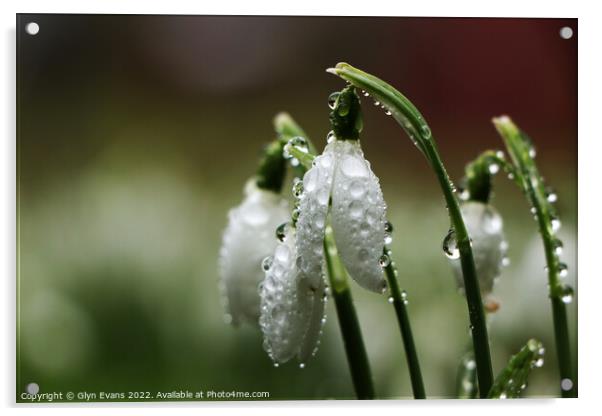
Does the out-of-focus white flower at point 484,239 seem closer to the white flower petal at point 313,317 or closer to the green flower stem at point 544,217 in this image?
the green flower stem at point 544,217

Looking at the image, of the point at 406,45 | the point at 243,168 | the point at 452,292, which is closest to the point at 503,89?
the point at 406,45

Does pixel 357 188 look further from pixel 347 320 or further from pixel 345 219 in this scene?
pixel 347 320

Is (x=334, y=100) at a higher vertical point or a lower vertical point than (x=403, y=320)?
higher

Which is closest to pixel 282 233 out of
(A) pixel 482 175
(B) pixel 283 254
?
(B) pixel 283 254

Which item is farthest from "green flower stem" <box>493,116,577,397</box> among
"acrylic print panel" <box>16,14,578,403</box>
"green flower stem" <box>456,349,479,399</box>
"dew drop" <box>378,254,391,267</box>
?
"dew drop" <box>378,254,391,267</box>

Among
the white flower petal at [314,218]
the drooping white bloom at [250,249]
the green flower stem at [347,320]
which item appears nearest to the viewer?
the white flower petal at [314,218]

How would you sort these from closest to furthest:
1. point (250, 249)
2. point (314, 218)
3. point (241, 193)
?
point (314, 218) < point (250, 249) < point (241, 193)

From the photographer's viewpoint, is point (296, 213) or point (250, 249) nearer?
point (296, 213)

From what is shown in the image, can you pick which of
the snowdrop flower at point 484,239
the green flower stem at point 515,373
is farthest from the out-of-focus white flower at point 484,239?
the green flower stem at point 515,373
